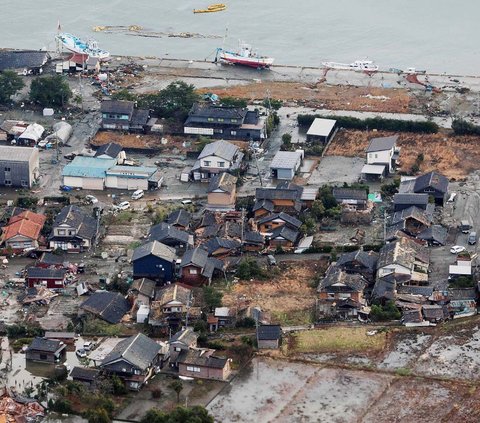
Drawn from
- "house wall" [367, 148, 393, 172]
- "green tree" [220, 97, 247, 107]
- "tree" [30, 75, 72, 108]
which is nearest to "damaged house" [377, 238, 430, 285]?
"house wall" [367, 148, 393, 172]

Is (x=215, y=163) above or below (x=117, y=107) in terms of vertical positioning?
below

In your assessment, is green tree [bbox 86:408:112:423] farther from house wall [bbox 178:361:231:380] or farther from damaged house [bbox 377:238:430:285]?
damaged house [bbox 377:238:430:285]

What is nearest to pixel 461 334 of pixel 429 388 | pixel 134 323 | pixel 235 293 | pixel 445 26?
pixel 429 388

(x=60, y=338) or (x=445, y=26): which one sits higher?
(x=445, y=26)

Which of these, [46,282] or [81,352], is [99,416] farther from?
[46,282]

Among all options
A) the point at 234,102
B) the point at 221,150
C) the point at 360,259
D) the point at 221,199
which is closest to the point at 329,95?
the point at 234,102

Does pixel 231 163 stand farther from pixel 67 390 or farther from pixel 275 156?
pixel 67 390
